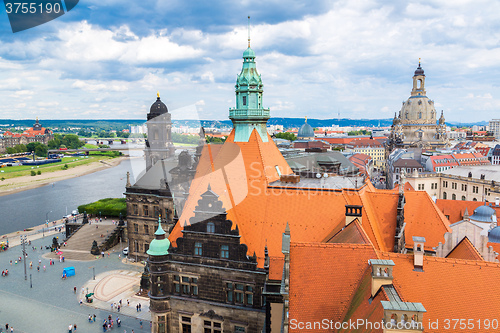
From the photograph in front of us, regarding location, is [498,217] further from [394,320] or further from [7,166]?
[7,166]

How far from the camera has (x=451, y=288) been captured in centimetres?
1684

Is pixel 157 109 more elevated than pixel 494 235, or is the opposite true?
pixel 157 109

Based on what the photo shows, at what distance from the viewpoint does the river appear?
88.1 metres

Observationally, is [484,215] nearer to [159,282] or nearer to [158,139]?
[159,282]

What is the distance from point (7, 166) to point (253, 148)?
8201 inches

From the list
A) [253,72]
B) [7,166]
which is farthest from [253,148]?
[7,166]

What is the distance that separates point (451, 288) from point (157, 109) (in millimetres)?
62138

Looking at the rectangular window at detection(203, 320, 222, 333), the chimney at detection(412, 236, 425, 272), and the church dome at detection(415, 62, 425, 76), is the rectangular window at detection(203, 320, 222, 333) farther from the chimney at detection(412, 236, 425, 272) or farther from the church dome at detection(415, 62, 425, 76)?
the church dome at detection(415, 62, 425, 76)

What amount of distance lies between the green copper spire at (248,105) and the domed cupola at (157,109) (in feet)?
128

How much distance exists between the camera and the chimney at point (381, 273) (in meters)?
16.5

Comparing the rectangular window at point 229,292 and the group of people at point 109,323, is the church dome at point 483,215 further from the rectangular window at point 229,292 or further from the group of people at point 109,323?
the group of people at point 109,323

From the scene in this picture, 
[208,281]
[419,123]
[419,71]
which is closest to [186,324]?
[208,281]

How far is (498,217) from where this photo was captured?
47.4 m

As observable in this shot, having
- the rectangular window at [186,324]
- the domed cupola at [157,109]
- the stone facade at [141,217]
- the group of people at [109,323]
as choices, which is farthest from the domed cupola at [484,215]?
the domed cupola at [157,109]
